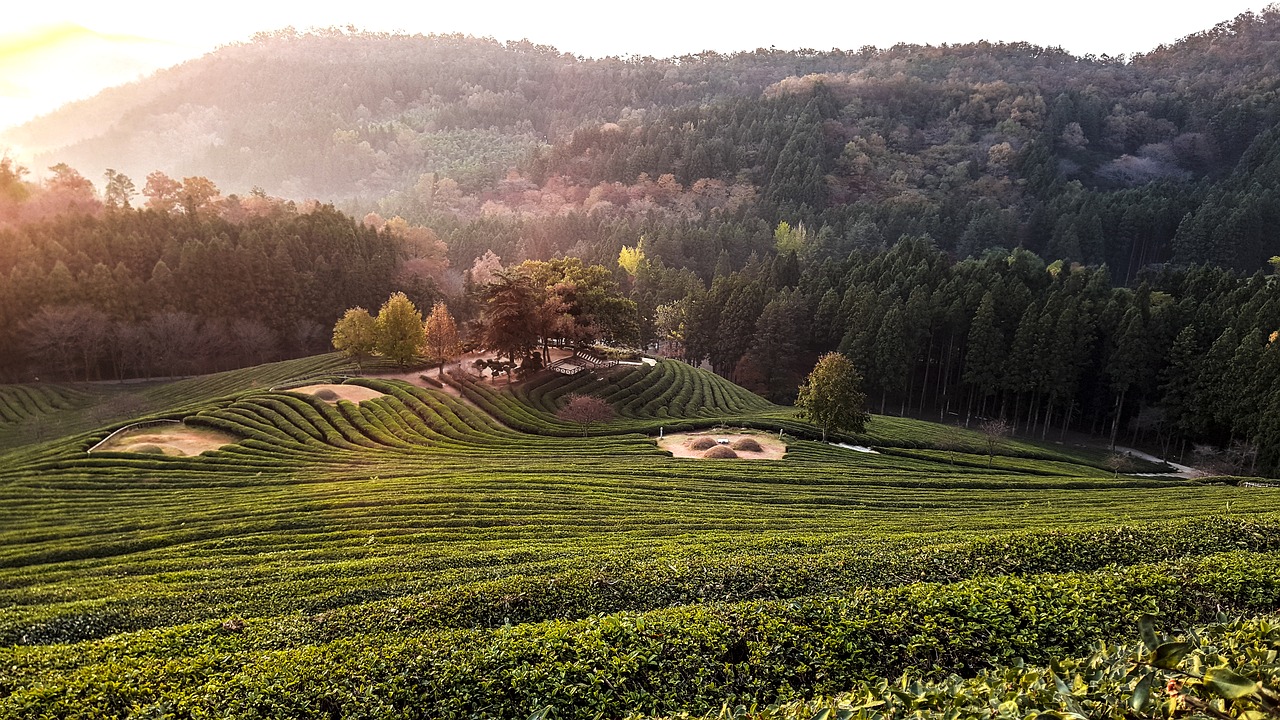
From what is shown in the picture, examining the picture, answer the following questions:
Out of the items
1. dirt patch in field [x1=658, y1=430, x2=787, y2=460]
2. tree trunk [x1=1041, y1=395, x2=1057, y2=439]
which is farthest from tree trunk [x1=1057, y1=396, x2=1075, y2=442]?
dirt patch in field [x1=658, y1=430, x2=787, y2=460]

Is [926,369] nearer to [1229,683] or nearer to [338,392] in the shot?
[338,392]

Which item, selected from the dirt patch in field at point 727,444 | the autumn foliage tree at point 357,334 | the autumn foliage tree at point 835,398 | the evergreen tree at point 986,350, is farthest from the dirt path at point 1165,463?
the autumn foliage tree at point 357,334

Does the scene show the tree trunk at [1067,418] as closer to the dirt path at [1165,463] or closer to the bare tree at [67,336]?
the dirt path at [1165,463]

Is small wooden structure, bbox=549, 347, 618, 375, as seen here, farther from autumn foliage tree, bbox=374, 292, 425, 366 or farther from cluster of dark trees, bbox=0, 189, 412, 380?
cluster of dark trees, bbox=0, 189, 412, 380

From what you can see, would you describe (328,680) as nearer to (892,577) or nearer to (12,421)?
(892,577)

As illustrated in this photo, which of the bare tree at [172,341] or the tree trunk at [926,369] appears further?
the tree trunk at [926,369]

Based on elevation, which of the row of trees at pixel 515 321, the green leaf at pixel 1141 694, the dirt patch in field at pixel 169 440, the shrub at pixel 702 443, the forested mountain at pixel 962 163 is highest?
the forested mountain at pixel 962 163
